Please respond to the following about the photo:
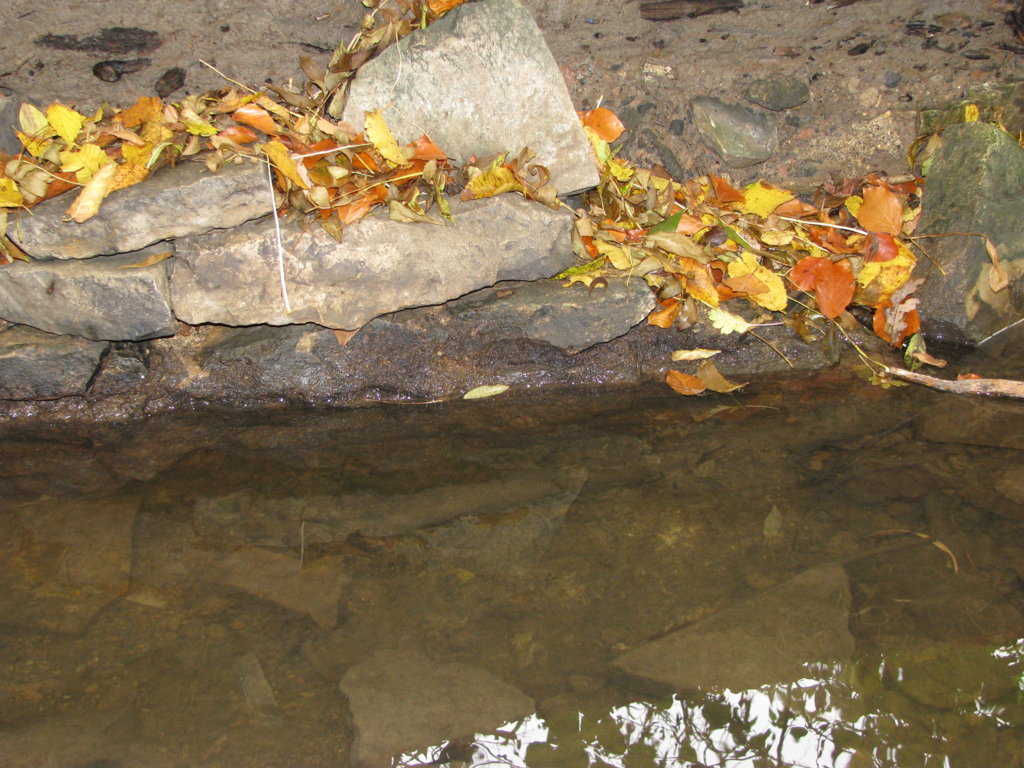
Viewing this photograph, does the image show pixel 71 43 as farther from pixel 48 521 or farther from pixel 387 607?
pixel 387 607

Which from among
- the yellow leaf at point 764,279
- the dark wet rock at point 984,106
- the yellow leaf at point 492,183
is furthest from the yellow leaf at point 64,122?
the dark wet rock at point 984,106

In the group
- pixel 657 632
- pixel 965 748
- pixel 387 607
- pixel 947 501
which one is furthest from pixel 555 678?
pixel 947 501

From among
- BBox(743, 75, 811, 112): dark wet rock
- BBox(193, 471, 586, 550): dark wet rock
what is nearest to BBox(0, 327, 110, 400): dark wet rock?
BBox(193, 471, 586, 550): dark wet rock

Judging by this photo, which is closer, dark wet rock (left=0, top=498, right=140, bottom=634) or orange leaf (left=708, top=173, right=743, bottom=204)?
dark wet rock (left=0, top=498, right=140, bottom=634)

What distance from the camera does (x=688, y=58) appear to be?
2996 mm

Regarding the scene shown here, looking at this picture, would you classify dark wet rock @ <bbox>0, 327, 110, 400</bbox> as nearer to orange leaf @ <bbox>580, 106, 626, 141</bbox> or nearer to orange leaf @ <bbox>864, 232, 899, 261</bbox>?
orange leaf @ <bbox>580, 106, 626, 141</bbox>

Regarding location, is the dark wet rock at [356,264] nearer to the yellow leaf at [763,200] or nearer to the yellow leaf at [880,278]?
the yellow leaf at [763,200]

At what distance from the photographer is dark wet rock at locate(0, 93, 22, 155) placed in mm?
2477

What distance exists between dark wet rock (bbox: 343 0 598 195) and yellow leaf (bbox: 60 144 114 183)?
790 mm

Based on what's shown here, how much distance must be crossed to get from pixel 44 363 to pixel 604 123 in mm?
2218

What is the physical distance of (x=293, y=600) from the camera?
187 cm

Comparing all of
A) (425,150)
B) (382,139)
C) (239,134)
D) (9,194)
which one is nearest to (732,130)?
(425,150)

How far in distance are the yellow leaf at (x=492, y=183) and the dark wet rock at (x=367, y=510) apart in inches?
39.2

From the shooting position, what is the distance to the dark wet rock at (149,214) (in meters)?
2.35
